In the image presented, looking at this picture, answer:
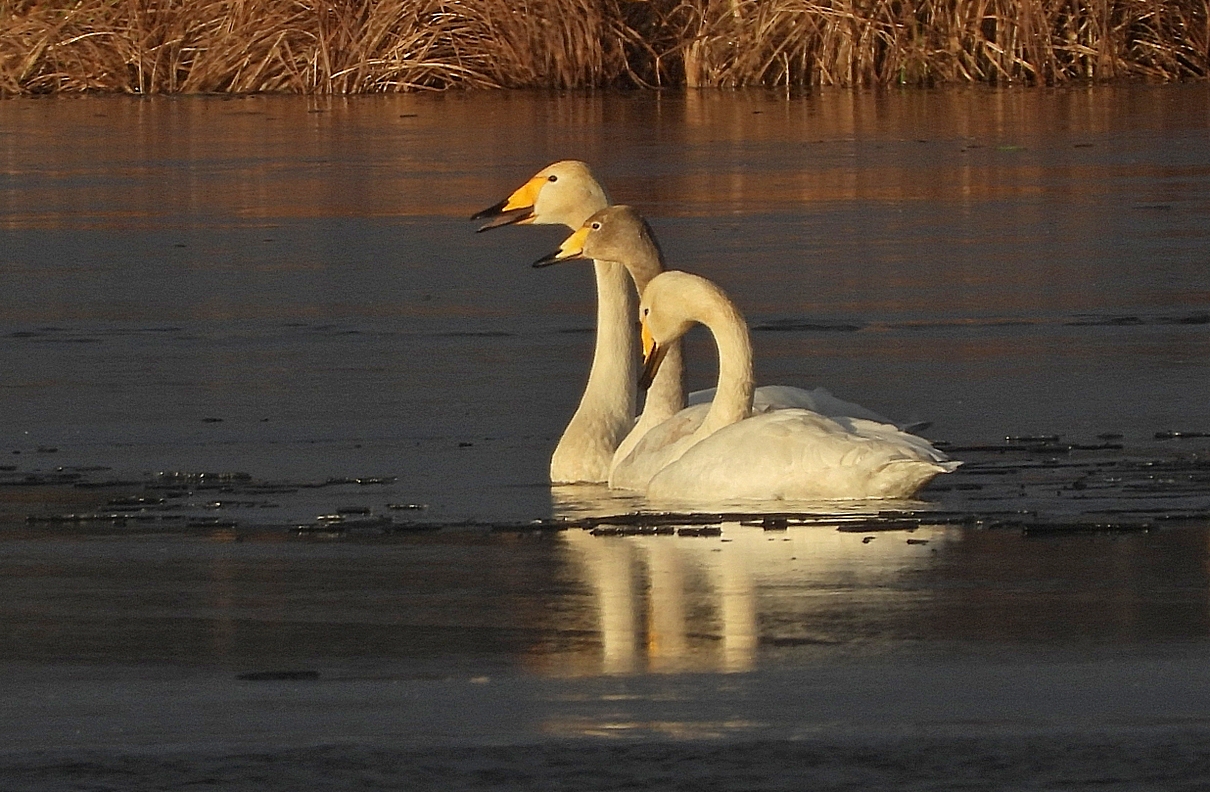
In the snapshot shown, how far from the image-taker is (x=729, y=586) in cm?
671

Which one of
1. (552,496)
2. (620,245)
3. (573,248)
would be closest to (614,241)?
(620,245)

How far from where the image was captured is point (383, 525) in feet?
25.5

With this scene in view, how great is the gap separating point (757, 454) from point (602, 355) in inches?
63.2

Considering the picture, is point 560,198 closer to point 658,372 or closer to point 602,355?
point 602,355

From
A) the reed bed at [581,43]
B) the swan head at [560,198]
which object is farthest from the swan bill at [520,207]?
the reed bed at [581,43]

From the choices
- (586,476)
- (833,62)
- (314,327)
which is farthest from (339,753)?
(833,62)

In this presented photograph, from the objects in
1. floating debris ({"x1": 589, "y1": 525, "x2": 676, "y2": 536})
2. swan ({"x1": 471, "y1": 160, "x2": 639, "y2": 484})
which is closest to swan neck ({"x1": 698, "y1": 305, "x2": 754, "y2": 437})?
swan ({"x1": 471, "y1": 160, "x2": 639, "y2": 484})

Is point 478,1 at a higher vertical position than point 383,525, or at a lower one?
higher

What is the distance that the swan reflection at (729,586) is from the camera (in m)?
6.00

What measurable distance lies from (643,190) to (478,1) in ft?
35.9

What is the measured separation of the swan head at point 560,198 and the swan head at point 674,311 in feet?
3.86

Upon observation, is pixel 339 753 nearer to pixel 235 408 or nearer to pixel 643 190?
pixel 235 408

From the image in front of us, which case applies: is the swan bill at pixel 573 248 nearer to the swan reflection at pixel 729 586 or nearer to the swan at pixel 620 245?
the swan at pixel 620 245

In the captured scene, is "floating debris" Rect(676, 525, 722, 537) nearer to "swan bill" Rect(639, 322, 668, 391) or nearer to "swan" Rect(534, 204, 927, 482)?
"swan" Rect(534, 204, 927, 482)
